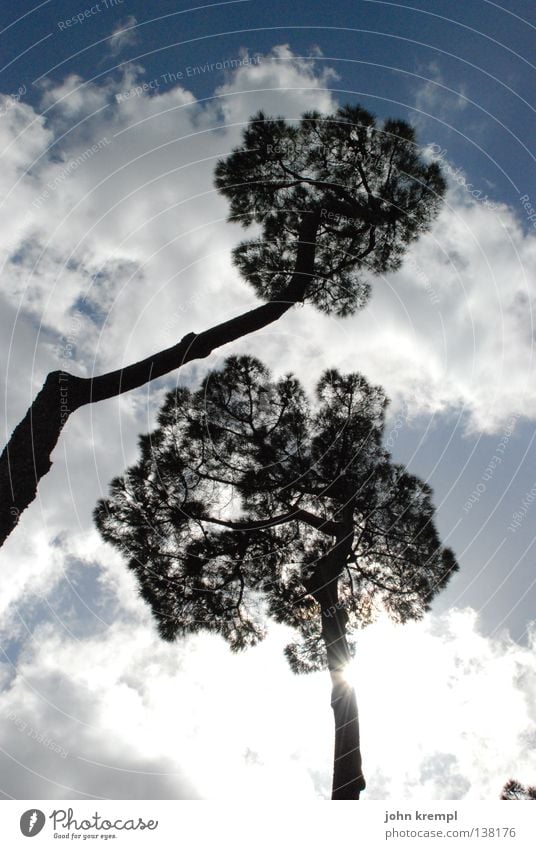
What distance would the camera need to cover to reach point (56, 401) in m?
4.78

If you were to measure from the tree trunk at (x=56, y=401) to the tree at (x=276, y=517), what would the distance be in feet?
8.00

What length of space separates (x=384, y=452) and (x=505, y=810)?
4903mm

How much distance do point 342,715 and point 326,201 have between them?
6492 millimetres

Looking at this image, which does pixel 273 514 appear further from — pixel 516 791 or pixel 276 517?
pixel 516 791

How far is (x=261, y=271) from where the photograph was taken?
25.2 feet

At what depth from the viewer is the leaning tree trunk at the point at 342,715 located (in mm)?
5078

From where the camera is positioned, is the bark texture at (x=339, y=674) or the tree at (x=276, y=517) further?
the tree at (x=276, y=517)

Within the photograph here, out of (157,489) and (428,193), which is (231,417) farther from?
(428,193)

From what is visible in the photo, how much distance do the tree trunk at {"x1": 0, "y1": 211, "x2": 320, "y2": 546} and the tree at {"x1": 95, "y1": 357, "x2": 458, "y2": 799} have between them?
244cm

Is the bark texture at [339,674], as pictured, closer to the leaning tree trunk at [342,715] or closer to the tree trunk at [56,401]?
the leaning tree trunk at [342,715]

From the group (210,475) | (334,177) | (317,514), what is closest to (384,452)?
(317,514)

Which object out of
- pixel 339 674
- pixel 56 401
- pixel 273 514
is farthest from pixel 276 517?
pixel 56 401

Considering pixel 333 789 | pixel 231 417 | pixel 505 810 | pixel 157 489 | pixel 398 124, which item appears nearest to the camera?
pixel 505 810

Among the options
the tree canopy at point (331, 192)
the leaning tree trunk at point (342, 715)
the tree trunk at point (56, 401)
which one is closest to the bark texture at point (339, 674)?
the leaning tree trunk at point (342, 715)
